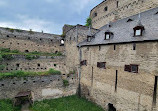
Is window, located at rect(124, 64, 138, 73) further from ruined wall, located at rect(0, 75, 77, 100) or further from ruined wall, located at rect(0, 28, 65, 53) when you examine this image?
ruined wall, located at rect(0, 28, 65, 53)

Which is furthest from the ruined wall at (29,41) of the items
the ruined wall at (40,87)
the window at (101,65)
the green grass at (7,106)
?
the window at (101,65)

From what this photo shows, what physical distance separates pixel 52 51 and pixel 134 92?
19.7 m

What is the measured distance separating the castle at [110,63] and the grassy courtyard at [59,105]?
0.74 metres

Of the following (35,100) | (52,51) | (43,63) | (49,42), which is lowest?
(35,100)

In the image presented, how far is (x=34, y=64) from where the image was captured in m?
18.0

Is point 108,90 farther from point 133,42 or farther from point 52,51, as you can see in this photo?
point 52,51

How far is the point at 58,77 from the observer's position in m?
13.1

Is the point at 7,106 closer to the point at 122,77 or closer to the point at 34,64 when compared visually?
the point at 34,64

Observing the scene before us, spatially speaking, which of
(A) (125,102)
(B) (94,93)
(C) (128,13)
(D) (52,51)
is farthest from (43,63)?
(C) (128,13)

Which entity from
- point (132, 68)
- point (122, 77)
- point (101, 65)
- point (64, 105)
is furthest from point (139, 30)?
point (64, 105)

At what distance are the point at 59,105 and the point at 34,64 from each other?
10.1 m

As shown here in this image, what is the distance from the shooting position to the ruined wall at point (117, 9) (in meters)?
13.4

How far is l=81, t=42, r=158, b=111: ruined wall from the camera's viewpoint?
7.63 m

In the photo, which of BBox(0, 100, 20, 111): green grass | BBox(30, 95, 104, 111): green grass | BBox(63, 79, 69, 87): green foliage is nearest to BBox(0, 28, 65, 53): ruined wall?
BBox(63, 79, 69, 87): green foliage
